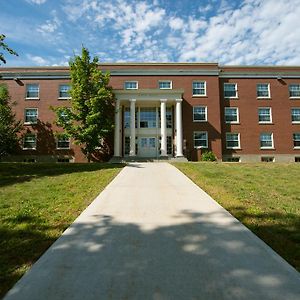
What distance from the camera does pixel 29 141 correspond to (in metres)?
29.2

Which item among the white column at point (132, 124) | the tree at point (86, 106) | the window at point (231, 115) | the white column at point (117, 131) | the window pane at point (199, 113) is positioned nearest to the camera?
the tree at point (86, 106)

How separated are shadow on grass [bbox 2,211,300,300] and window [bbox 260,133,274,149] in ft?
86.8

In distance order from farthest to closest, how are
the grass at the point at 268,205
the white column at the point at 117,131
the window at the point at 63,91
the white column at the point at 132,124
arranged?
1. the window at the point at 63,91
2. the white column at the point at 117,131
3. the white column at the point at 132,124
4. the grass at the point at 268,205

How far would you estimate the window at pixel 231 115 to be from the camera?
30.5 meters

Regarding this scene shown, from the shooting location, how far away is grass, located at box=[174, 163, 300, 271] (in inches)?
210

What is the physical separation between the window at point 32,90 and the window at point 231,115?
2058cm

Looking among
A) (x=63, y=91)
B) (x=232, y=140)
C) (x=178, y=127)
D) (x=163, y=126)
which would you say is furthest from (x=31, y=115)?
(x=232, y=140)

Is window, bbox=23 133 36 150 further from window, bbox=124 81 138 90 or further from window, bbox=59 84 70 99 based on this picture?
window, bbox=124 81 138 90

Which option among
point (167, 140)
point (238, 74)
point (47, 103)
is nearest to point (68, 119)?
point (47, 103)

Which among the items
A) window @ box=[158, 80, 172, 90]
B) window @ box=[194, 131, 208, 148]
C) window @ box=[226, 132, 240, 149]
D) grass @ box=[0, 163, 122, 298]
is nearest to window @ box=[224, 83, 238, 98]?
window @ box=[226, 132, 240, 149]

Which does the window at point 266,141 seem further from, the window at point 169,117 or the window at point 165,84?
the window at point 165,84

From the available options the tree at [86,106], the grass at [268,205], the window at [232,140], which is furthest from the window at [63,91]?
the grass at [268,205]

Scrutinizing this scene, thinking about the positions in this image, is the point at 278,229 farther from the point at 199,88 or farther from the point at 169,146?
the point at 199,88

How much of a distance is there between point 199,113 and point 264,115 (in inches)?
295
